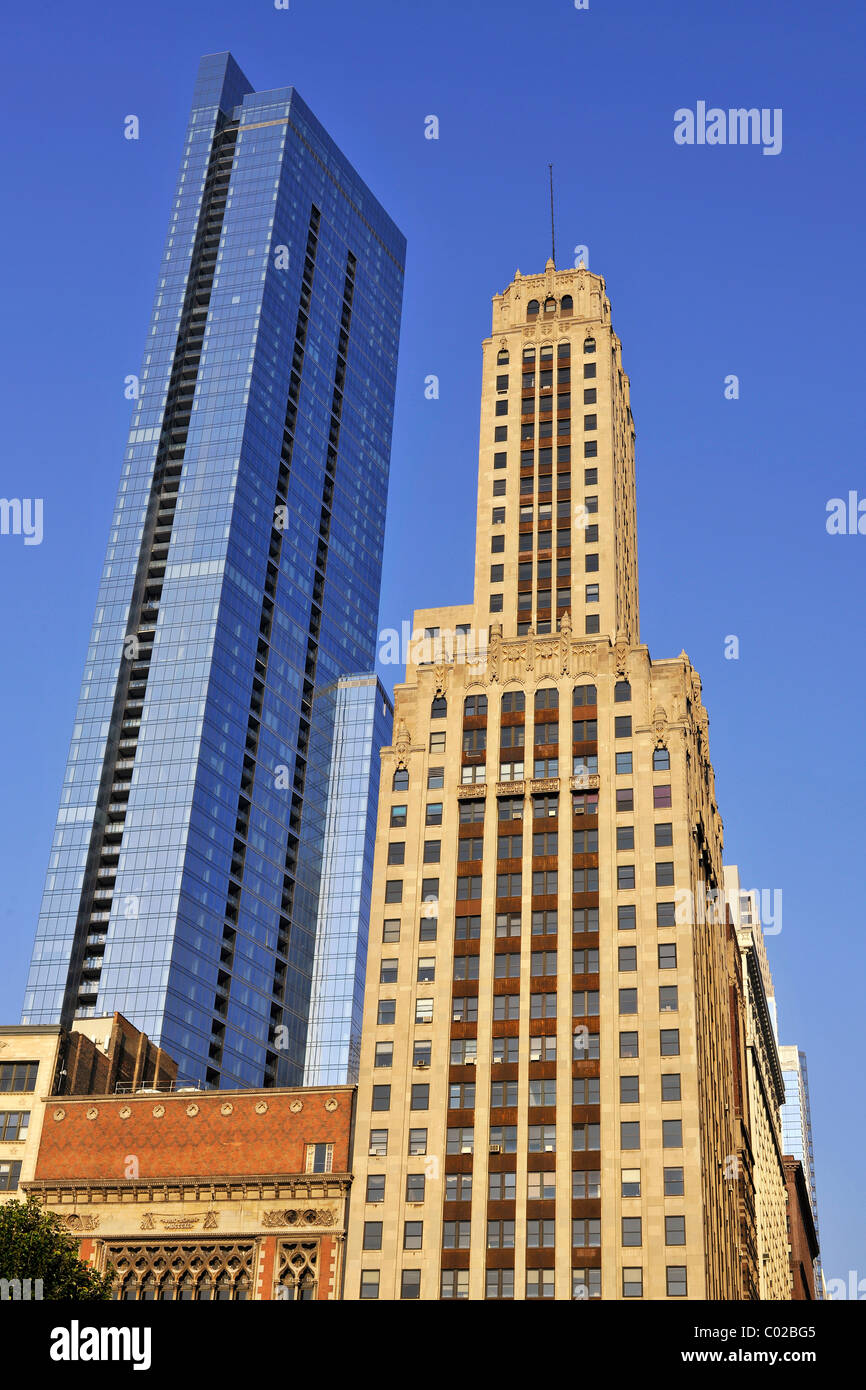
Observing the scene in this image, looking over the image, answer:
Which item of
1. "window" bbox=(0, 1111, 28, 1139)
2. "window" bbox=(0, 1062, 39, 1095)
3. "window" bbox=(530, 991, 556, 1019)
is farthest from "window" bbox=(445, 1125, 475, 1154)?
"window" bbox=(0, 1062, 39, 1095)

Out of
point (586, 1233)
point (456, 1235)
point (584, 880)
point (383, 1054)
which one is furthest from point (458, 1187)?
→ point (584, 880)

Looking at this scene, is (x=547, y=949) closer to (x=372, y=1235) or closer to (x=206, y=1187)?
(x=372, y=1235)

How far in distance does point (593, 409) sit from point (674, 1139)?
6073cm

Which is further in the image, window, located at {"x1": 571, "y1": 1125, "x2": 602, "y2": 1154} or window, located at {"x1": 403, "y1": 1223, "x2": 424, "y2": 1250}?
window, located at {"x1": 571, "y1": 1125, "x2": 602, "y2": 1154}

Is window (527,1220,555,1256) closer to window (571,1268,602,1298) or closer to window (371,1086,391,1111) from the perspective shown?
window (571,1268,602,1298)

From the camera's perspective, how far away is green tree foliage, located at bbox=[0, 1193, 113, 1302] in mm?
65812

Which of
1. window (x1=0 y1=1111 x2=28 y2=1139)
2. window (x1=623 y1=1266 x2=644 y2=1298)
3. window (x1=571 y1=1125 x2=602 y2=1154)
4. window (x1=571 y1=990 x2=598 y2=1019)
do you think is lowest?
window (x1=623 y1=1266 x2=644 y2=1298)

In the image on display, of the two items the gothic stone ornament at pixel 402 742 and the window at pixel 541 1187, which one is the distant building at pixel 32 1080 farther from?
the window at pixel 541 1187

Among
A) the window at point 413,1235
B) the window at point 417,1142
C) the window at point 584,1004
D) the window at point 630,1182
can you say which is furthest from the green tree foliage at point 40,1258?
the window at point 584,1004

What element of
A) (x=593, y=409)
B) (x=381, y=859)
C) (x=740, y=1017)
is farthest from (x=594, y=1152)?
(x=593, y=409)

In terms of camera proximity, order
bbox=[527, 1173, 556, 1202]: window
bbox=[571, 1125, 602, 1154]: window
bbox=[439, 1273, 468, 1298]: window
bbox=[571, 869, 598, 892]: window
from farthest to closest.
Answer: bbox=[571, 869, 598, 892]: window
bbox=[571, 1125, 602, 1154]: window
bbox=[527, 1173, 556, 1202]: window
bbox=[439, 1273, 468, 1298]: window

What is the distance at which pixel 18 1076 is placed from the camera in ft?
318

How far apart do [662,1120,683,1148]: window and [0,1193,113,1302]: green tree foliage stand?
32.9m
